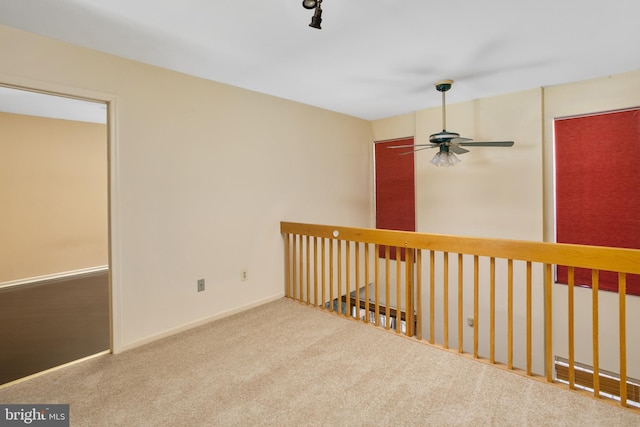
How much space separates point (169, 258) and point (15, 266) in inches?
148

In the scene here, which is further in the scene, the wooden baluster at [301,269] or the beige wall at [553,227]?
the wooden baluster at [301,269]

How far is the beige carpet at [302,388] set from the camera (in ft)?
5.87

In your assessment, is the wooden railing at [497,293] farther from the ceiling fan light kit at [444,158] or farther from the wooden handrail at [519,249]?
the ceiling fan light kit at [444,158]

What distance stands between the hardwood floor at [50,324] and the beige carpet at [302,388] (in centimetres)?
45

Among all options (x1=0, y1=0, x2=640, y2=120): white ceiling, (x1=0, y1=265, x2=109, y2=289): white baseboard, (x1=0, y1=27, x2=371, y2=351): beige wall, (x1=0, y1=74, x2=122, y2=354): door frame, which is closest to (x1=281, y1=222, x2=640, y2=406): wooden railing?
(x1=0, y1=27, x2=371, y2=351): beige wall

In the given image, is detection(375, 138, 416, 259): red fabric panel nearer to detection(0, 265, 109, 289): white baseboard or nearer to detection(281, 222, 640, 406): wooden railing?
detection(281, 222, 640, 406): wooden railing

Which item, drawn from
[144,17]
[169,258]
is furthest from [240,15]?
[169,258]

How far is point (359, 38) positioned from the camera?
7.81 ft

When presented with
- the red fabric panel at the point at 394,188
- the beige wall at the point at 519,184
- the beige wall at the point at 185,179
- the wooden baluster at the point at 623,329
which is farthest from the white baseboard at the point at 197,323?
the wooden baluster at the point at 623,329

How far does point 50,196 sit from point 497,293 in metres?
6.79

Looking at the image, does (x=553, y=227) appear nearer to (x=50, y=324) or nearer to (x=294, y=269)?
(x=294, y=269)

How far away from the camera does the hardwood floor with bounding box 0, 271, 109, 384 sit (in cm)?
261

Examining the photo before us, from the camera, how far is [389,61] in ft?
9.25

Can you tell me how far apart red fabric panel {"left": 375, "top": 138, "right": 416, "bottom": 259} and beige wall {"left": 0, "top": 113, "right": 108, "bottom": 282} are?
4.90 m
